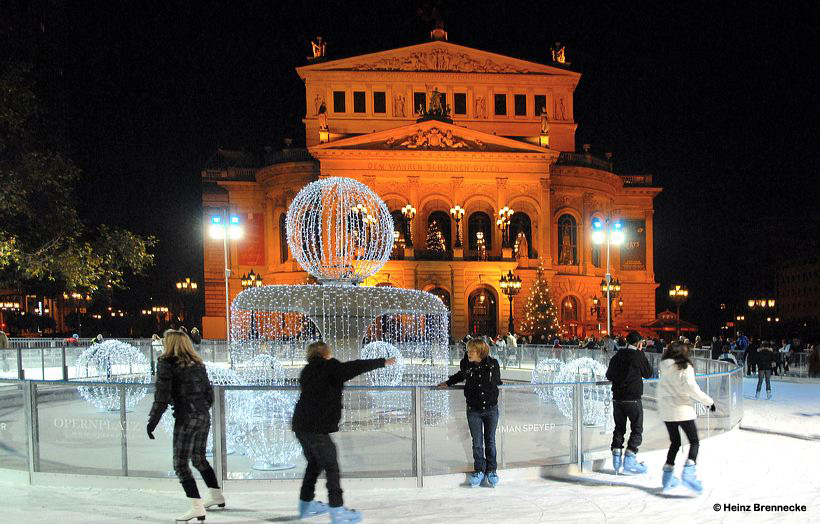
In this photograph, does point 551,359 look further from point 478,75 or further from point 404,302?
point 478,75

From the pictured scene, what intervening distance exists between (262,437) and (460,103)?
4899 centimetres

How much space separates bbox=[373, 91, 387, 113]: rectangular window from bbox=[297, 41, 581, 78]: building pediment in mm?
1810

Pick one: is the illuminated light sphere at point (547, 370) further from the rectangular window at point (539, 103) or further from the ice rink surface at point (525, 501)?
the rectangular window at point (539, 103)

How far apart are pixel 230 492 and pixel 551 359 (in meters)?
17.4

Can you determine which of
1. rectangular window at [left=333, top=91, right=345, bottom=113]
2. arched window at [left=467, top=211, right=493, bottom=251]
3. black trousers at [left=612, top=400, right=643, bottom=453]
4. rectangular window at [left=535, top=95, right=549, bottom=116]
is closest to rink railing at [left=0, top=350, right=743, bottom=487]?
black trousers at [left=612, top=400, right=643, bottom=453]

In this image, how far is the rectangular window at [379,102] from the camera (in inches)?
2136

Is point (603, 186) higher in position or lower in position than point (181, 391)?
higher

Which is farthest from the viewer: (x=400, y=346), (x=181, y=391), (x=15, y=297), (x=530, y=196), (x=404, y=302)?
(x=15, y=297)

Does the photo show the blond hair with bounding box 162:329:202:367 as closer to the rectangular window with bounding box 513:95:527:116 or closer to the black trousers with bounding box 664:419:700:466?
the black trousers with bounding box 664:419:700:466

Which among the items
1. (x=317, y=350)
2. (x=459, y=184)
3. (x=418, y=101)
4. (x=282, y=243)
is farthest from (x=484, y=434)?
(x=418, y=101)

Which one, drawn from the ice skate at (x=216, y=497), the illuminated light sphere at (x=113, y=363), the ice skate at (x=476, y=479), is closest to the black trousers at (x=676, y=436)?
the ice skate at (x=476, y=479)

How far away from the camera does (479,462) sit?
26.2ft

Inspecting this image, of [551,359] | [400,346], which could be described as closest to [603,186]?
[400,346]

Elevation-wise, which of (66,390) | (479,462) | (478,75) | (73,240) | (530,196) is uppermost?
(478,75)
